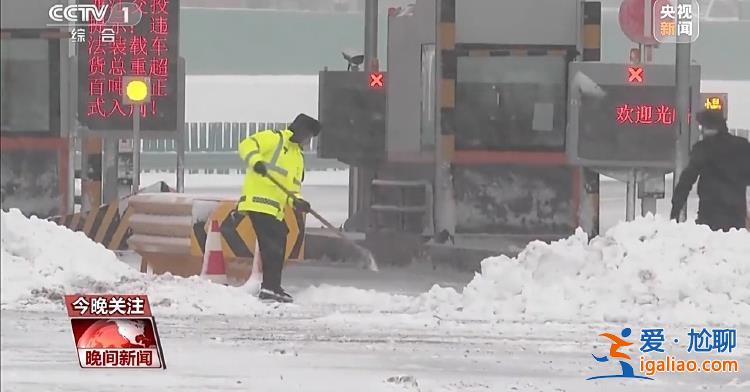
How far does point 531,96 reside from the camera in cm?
1228

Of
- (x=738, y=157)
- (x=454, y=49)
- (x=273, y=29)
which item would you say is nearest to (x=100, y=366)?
(x=738, y=157)

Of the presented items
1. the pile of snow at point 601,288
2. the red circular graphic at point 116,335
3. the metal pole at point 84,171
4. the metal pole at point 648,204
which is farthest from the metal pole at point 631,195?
the red circular graphic at point 116,335

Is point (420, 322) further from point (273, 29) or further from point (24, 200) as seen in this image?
point (273, 29)

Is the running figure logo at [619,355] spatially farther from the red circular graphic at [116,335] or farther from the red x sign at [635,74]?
the red x sign at [635,74]

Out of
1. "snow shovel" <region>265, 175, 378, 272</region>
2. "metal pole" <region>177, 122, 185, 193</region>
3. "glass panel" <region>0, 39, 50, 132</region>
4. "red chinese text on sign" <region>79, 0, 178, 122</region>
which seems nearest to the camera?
"glass panel" <region>0, 39, 50, 132</region>

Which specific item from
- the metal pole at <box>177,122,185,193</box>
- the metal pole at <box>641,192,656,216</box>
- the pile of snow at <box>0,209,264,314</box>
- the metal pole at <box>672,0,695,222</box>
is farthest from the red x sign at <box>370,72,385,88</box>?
the pile of snow at <box>0,209,264,314</box>

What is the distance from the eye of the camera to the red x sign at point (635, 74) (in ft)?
35.4

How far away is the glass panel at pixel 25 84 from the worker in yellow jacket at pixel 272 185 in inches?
102

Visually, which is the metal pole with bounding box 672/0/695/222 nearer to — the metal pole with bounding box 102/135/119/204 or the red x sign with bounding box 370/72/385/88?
the metal pole with bounding box 102/135/119/204

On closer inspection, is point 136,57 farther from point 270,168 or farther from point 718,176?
point 718,176

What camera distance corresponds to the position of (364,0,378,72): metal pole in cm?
1387

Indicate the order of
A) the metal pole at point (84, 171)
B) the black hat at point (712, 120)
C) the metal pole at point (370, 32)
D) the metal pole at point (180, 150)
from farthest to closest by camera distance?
the metal pole at point (370, 32) → the black hat at point (712, 120) → the metal pole at point (180, 150) → the metal pole at point (84, 171)
